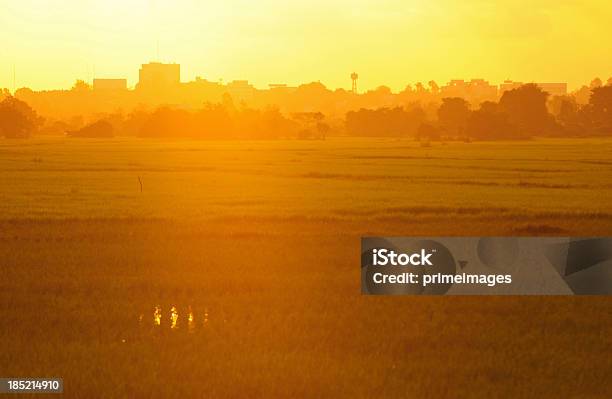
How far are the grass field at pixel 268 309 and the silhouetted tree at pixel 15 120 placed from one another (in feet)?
259

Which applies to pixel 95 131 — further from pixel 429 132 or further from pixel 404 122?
pixel 404 122

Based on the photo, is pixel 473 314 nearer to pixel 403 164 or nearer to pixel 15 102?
pixel 403 164

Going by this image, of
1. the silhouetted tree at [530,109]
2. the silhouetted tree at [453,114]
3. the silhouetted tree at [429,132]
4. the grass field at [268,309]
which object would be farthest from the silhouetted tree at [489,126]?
the grass field at [268,309]

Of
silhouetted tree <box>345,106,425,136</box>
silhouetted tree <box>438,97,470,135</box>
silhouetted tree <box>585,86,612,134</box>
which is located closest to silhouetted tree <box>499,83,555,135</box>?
silhouetted tree <box>438,97,470,135</box>

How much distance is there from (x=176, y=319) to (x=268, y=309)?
1.34 metres

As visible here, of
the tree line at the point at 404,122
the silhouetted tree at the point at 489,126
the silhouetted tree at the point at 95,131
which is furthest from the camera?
the silhouetted tree at the point at 95,131

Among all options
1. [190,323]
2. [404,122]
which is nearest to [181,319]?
[190,323]

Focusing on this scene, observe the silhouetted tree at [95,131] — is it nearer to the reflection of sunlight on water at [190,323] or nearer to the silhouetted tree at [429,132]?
the silhouetted tree at [429,132]

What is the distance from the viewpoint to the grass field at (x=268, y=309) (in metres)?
9.00

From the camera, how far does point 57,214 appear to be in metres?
25.0

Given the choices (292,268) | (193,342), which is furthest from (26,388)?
(292,268)

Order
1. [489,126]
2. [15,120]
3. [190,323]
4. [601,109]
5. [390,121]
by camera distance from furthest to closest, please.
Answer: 1. [390,121]
2. [601,109]
3. [489,126]
4. [15,120]
5. [190,323]

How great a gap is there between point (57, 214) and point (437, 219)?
35.8ft

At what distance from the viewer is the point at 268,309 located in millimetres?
12203
